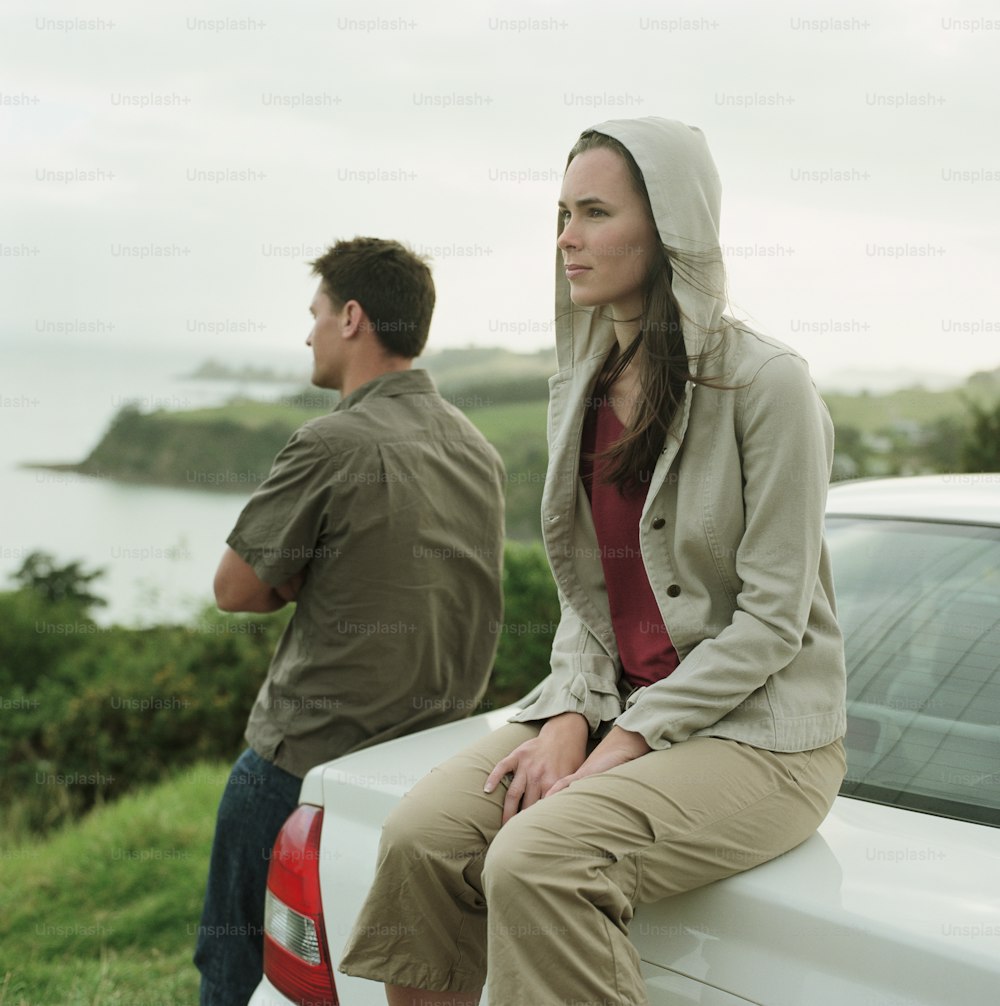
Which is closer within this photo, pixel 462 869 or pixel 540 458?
pixel 462 869

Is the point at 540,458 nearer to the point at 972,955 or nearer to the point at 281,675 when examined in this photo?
the point at 281,675

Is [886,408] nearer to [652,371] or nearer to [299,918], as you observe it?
[652,371]

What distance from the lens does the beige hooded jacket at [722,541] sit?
1869 mm

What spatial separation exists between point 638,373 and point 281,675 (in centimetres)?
117

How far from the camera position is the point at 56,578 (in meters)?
7.09

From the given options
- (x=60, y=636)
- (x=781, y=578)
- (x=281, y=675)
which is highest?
(x=781, y=578)

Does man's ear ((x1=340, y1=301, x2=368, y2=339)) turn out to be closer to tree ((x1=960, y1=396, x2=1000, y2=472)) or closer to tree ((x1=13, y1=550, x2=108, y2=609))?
tree ((x1=960, y1=396, x2=1000, y2=472))

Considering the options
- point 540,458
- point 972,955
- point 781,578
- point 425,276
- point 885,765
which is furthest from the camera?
Answer: point 540,458

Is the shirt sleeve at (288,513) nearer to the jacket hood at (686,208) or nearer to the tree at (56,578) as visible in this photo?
the jacket hood at (686,208)

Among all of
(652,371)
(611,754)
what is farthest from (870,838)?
(652,371)

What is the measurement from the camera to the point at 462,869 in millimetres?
1816

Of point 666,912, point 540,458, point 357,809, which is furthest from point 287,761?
point 540,458

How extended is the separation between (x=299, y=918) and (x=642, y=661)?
2.57 ft

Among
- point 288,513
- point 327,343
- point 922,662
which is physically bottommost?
point 922,662
